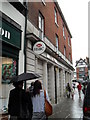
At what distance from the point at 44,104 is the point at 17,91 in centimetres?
98

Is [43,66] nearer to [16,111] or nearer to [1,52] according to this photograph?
[1,52]

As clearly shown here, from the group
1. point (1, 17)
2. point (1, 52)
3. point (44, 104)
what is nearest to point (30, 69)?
point (1, 52)

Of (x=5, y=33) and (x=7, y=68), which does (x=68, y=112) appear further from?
(x=5, y=33)

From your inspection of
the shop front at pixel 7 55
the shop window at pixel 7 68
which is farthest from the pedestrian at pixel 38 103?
the shop window at pixel 7 68

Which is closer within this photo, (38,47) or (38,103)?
(38,103)

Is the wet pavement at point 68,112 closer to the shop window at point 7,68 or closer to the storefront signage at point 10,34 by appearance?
the shop window at point 7,68

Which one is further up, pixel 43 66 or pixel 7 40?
pixel 7 40

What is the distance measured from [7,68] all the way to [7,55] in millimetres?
651

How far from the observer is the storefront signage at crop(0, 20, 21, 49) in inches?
230

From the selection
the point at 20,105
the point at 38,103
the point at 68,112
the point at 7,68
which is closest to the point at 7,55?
the point at 7,68

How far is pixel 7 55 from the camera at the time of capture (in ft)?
20.6

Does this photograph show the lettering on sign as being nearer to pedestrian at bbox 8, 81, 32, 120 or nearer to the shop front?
the shop front

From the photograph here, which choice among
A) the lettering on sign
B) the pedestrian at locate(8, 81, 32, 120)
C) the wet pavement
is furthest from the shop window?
the wet pavement

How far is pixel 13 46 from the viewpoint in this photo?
6516 millimetres
